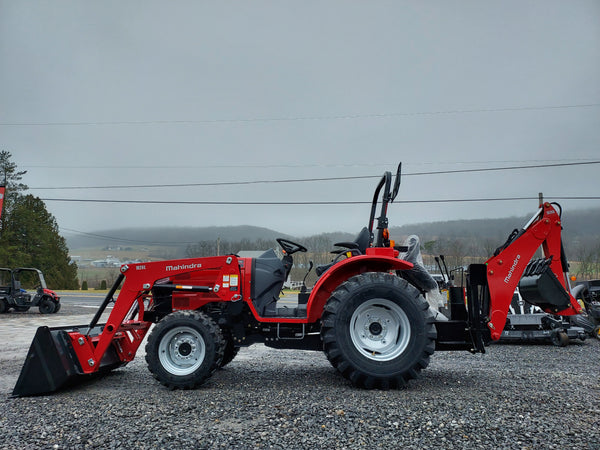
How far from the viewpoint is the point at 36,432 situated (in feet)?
11.2

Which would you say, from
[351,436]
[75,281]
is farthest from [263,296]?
[75,281]

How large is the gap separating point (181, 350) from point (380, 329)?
83.1 inches

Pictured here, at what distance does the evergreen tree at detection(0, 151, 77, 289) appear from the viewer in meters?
42.8

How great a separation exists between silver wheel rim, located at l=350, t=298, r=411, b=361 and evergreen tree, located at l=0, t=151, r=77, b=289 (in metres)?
45.5

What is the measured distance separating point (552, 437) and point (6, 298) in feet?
62.4

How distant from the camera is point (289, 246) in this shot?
5551 mm

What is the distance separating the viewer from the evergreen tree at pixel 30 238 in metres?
42.8

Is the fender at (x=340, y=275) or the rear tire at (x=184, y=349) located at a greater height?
the fender at (x=340, y=275)

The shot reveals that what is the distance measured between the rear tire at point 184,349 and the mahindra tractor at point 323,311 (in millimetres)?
11

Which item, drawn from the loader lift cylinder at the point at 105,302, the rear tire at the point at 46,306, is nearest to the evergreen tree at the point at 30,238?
the rear tire at the point at 46,306

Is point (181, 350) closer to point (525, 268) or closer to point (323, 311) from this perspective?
point (323, 311)

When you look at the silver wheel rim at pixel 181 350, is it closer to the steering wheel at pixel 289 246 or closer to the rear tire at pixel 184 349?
the rear tire at pixel 184 349

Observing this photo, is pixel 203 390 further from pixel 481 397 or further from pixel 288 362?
pixel 481 397

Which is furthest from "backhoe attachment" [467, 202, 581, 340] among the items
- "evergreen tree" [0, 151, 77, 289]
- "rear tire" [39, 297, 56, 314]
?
"evergreen tree" [0, 151, 77, 289]
